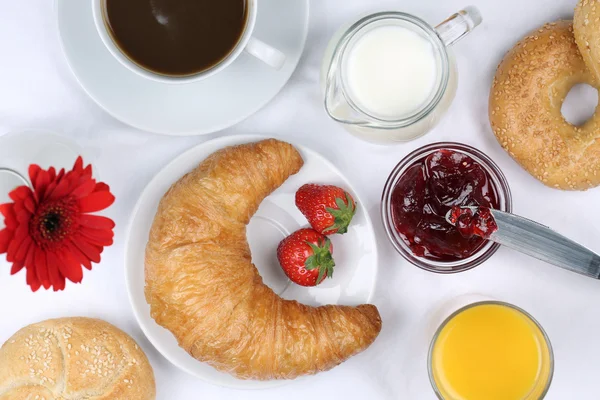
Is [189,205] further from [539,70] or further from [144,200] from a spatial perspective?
[539,70]

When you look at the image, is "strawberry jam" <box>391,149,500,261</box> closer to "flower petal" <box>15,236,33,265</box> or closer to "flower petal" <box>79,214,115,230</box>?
"flower petal" <box>79,214,115,230</box>

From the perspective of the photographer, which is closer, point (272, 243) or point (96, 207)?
point (96, 207)

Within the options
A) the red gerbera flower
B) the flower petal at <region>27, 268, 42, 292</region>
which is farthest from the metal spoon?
the flower petal at <region>27, 268, 42, 292</region>

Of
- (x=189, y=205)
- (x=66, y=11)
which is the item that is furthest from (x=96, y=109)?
(x=189, y=205)

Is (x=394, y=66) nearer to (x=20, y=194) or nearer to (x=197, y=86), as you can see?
(x=197, y=86)

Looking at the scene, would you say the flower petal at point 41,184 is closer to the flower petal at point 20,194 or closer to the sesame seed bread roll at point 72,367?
the flower petal at point 20,194

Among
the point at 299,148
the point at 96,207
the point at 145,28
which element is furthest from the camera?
the point at 299,148
